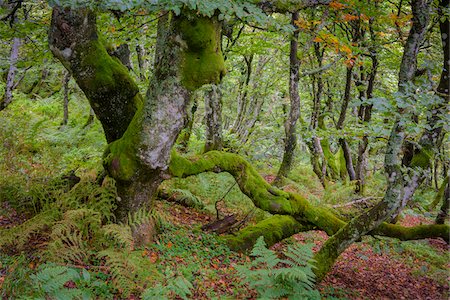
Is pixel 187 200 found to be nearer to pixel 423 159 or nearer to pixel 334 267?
pixel 334 267

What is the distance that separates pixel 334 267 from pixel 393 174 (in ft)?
8.60

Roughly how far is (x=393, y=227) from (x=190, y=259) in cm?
392

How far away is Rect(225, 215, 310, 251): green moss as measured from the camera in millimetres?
5953

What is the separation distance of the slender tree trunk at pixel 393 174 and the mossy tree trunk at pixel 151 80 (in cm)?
267

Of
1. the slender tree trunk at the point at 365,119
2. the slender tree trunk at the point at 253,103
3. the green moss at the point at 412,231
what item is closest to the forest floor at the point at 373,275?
the green moss at the point at 412,231

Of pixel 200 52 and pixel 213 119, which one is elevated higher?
pixel 200 52

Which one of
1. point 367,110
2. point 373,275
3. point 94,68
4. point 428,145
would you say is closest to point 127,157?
point 94,68

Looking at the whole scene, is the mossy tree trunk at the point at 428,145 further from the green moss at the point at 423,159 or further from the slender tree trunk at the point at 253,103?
the slender tree trunk at the point at 253,103

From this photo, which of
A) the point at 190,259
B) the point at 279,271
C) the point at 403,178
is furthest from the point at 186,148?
the point at 279,271

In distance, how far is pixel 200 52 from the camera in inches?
175

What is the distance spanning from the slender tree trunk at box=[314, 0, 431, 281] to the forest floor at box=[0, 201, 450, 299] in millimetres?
690

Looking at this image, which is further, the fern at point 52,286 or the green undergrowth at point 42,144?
the green undergrowth at point 42,144

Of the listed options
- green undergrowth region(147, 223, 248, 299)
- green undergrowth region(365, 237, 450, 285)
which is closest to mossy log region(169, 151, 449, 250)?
green undergrowth region(147, 223, 248, 299)

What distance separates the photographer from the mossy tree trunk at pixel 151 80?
436 cm
